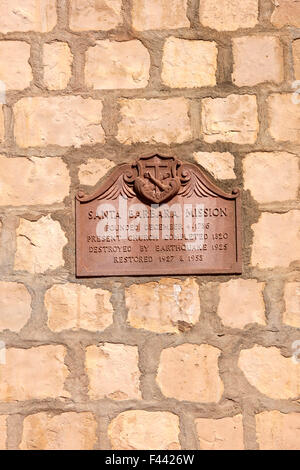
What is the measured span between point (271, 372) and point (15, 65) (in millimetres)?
1773

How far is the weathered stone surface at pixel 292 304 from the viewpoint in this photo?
2.86 metres

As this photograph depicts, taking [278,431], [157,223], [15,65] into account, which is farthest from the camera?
[15,65]

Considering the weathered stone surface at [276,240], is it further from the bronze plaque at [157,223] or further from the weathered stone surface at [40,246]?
the weathered stone surface at [40,246]

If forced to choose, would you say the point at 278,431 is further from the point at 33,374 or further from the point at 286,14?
the point at 286,14

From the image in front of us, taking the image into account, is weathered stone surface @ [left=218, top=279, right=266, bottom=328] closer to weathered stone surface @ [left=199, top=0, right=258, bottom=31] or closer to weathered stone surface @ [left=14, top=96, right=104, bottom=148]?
weathered stone surface @ [left=14, top=96, right=104, bottom=148]

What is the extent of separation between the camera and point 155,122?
2980mm

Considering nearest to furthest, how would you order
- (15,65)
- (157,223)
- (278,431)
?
(278,431) < (157,223) < (15,65)

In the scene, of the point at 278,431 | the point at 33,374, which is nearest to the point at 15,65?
the point at 33,374

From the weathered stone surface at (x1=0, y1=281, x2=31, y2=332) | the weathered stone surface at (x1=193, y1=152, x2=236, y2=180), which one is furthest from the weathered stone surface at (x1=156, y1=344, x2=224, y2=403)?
the weathered stone surface at (x1=193, y1=152, x2=236, y2=180)

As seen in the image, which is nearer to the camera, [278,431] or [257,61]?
[278,431]

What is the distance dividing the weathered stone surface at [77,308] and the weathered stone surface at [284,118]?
3.39 ft
